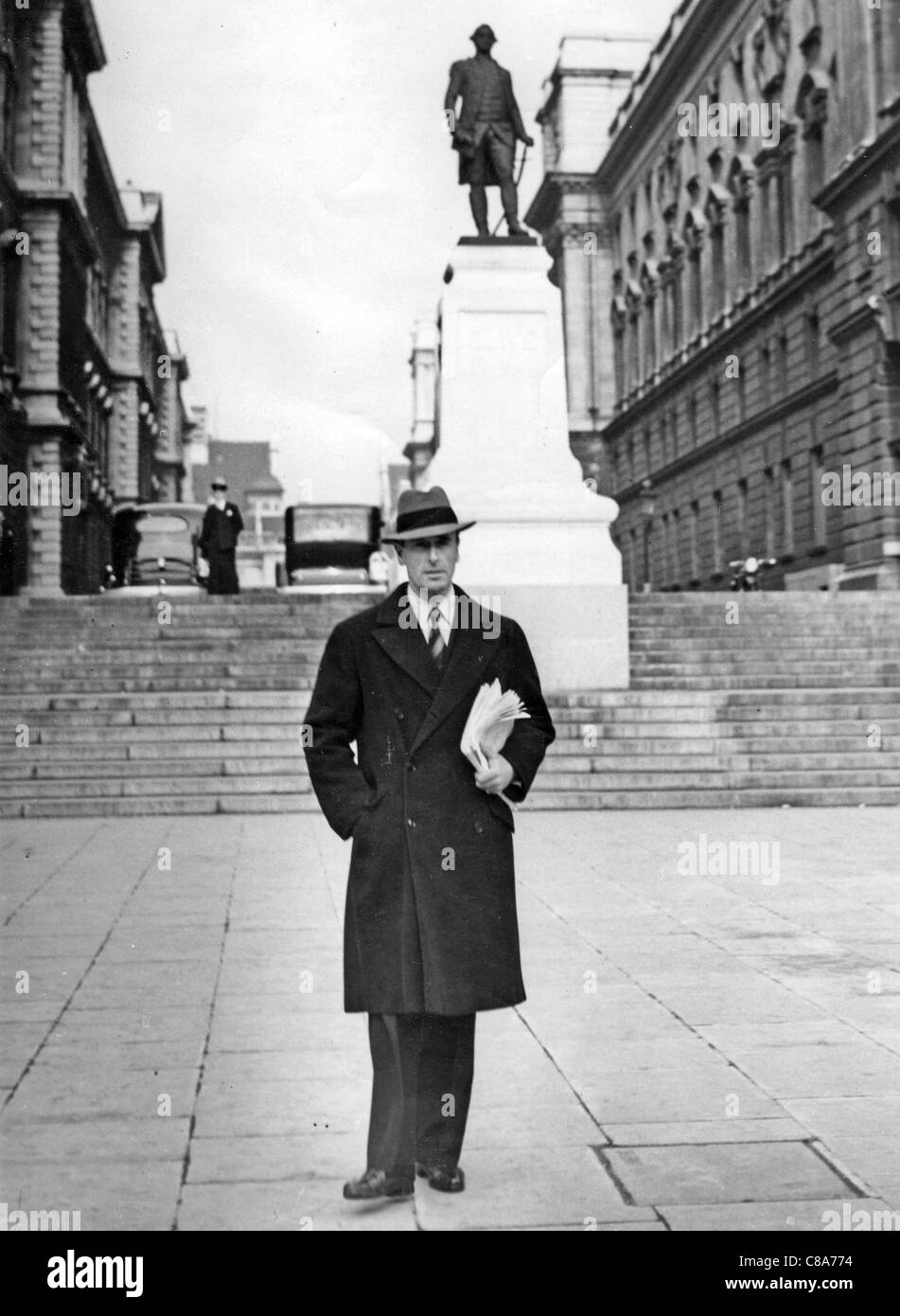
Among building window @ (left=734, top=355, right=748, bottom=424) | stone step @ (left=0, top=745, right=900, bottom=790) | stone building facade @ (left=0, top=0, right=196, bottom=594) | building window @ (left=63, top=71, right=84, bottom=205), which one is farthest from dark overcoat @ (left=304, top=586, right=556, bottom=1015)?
building window @ (left=63, top=71, right=84, bottom=205)

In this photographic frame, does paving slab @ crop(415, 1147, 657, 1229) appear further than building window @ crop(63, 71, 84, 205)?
No

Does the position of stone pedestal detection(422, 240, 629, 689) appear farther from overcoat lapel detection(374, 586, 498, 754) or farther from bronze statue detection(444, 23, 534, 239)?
overcoat lapel detection(374, 586, 498, 754)

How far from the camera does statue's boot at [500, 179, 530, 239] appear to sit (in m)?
18.8

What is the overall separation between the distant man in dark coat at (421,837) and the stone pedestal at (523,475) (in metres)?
11.7

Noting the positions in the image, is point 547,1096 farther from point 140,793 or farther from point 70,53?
point 70,53

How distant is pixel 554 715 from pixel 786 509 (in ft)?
104

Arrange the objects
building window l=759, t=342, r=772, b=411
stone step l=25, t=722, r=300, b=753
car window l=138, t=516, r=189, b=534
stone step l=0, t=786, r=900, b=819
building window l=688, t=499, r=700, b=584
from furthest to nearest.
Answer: building window l=688, t=499, r=700, b=584 → building window l=759, t=342, r=772, b=411 → car window l=138, t=516, r=189, b=534 → stone step l=25, t=722, r=300, b=753 → stone step l=0, t=786, r=900, b=819

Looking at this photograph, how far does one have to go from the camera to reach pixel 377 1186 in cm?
429

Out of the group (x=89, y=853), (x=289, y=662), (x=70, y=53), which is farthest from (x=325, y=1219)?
(x=70, y=53)

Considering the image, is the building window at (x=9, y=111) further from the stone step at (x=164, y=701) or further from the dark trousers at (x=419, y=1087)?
the dark trousers at (x=419, y=1087)

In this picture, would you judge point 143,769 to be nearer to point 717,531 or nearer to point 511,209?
point 511,209

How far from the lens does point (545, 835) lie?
12.6 m

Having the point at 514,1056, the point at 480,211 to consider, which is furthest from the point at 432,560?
the point at 480,211

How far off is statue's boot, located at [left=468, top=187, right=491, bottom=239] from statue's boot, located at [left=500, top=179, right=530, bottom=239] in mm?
254
